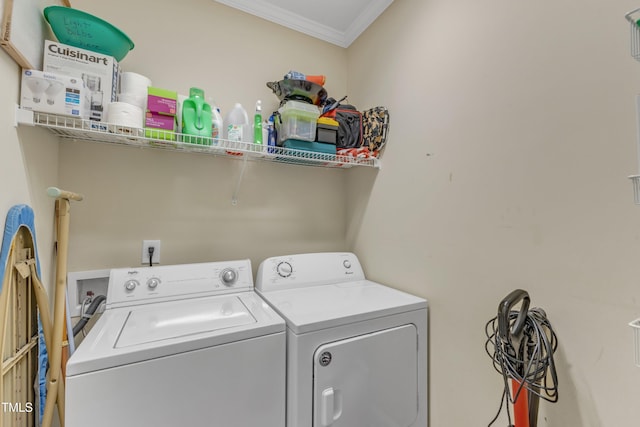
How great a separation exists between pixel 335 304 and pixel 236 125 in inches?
42.3

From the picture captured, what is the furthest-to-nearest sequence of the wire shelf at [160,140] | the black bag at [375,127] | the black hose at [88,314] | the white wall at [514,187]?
1. the black bag at [375,127]
2. the black hose at [88,314]
3. the wire shelf at [160,140]
4. the white wall at [514,187]

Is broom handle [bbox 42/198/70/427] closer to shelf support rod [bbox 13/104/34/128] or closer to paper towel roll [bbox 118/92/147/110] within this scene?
shelf support rod [bbox 13/104/34/128]

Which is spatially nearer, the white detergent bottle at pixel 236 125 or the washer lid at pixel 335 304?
the washer lid at pixel 335 304

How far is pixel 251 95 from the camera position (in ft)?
5.99

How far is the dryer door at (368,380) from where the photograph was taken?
113 cm

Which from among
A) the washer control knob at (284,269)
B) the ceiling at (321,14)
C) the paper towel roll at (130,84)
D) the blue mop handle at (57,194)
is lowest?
the washer control knob at (284,269)

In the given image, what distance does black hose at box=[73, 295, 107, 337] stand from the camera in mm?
1275

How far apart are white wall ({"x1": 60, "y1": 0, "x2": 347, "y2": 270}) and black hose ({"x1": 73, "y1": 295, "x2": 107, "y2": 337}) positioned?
185 millimetres

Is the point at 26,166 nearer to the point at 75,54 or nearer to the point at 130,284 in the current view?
the point at 75,54

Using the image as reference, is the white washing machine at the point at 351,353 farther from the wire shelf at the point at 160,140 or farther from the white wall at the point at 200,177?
the wire shelf at the point at 160,140

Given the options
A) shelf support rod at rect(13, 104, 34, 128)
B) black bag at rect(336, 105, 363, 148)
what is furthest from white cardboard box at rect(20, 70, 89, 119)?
black bag at rect(336, 105, 363, 148)

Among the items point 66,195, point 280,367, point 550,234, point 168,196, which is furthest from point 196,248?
point 550,234

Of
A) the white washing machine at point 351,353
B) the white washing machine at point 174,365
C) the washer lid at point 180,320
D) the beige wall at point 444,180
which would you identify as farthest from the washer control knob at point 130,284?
the white washing machine at point 351,353

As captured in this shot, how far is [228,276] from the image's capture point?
1540 millimetres
